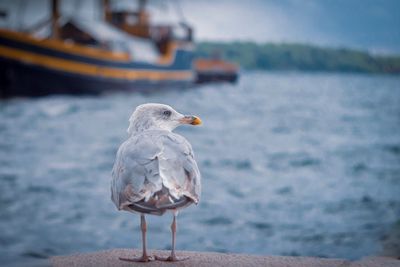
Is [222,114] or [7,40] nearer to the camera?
[7,40]

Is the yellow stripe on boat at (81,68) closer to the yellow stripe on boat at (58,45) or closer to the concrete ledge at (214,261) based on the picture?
the yellow stripe on boat at (58,45)

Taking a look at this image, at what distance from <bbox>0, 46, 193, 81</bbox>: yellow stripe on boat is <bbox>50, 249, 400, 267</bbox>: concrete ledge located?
710 inches

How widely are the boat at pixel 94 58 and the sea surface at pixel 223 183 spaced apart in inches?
27.8

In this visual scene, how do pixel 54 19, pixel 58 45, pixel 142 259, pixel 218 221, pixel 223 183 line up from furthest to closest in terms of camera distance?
pixel 54 19, pixel 58 45, pixel 223 183, pixel 218 221, pixel 142 259

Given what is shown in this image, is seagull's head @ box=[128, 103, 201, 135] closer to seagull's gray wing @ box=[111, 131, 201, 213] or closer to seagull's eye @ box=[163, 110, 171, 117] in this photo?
seagull's eye @ box=[163, 110, 171, 117]

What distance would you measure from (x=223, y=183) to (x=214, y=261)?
27.5 feet

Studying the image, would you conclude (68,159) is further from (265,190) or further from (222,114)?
(222,114)

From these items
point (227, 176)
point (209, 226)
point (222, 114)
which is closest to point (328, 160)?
point (227, 176)

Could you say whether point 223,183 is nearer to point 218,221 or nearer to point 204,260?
point 218,221

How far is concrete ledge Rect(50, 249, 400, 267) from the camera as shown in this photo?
2.33 m

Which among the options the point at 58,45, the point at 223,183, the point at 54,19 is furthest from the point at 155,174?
the point at 54,19

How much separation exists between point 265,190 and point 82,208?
298 cm

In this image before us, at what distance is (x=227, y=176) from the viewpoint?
446 inches

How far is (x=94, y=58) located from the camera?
2195 centimetres
